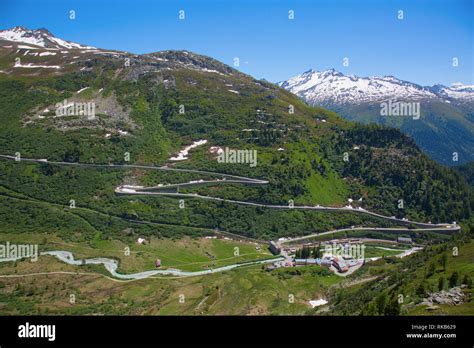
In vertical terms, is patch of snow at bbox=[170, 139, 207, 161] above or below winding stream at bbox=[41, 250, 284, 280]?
above

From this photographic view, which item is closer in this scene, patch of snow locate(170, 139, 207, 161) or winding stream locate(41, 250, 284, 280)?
winding stream locate(41, 250, 284, 280)

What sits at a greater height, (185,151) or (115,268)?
(185,151)

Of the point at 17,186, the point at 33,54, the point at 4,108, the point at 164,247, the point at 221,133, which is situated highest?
the point at 33,54

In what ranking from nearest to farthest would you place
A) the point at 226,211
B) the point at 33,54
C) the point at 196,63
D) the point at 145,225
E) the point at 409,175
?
the point at 145,225 → the point at 226,211 → the point at 409,175 → the point at 33,54 → the point at 196,63

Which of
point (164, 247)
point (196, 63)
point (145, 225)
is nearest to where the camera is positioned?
point (164, 247)

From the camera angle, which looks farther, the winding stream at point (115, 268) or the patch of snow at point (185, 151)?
the patch of snow at point (185, 151)

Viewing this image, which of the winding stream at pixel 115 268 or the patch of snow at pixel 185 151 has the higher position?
the patch of snow at pixel 185 151

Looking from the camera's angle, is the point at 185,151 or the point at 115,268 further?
the point at 185,151
